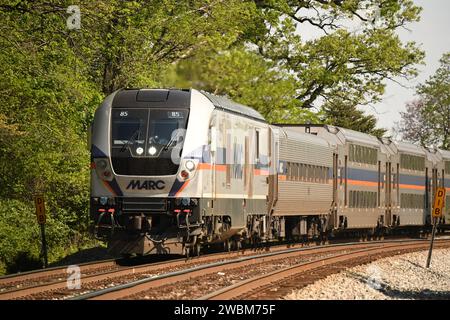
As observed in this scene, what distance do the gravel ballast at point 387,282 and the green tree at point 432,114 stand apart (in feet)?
165

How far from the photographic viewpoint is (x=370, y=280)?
1873 centimetres

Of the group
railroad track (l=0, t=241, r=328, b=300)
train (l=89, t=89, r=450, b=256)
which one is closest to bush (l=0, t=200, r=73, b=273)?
railroad track (l=0, t=241, r=328, b=300)

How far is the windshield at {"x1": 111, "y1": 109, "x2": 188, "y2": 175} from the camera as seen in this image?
19.0 metres

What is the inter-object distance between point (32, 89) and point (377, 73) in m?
25.0

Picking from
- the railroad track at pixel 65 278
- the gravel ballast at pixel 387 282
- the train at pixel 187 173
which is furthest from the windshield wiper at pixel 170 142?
the gravel ballast at pixel 387 282

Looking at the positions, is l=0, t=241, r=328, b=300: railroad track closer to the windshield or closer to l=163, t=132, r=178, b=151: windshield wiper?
the windshield

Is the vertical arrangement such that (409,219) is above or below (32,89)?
below

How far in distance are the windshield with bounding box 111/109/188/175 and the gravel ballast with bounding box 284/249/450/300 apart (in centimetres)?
393

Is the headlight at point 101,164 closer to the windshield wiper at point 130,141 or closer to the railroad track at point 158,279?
the windshield wiper at point 130,141

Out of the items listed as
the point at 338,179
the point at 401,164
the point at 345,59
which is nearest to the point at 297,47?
the point at 345,59

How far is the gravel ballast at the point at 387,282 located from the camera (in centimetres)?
1551

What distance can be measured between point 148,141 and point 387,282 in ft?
17.7
